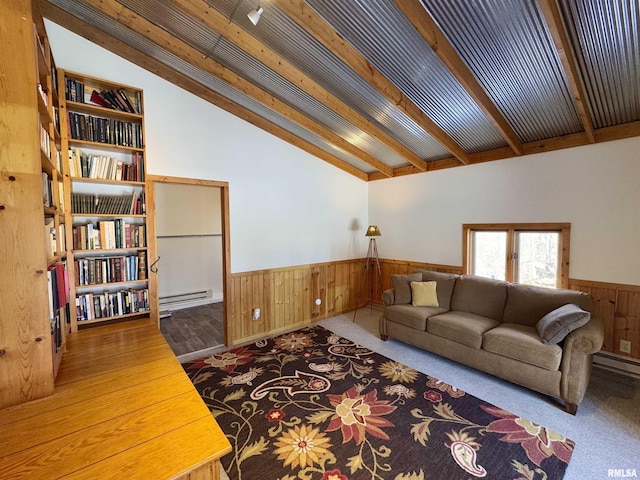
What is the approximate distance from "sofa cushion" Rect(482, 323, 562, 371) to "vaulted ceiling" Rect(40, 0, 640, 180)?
217 centimetres

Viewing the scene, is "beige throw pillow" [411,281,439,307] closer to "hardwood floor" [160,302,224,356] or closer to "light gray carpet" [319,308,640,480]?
"light gray carpet" [319,308,640,480]

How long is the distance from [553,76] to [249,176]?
3.40m

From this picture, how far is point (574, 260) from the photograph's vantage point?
320cm

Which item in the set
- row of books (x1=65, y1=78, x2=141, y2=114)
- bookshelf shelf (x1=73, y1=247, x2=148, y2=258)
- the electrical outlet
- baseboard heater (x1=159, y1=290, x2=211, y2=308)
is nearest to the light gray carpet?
the electrical outlet

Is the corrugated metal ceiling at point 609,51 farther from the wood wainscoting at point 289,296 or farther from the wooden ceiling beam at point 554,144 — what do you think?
the wood wainscoting at point 289,296

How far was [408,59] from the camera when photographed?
92.8 inches

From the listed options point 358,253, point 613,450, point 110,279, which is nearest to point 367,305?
point 358,253

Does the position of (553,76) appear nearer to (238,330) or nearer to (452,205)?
(452,205)

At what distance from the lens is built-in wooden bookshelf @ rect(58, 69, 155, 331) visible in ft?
8.34

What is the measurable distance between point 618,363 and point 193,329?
17.5 feet

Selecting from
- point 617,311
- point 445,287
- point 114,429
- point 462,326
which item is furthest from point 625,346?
point 114,429

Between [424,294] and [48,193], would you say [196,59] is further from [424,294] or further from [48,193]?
[424,294]

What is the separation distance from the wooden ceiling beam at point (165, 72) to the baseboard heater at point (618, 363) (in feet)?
14.4

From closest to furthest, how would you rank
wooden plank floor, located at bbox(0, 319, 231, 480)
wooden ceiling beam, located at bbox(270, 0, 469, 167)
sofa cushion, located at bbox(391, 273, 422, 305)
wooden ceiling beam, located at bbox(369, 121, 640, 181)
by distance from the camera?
1. wooden plank floor, located at bbox(0, 319, 231, 480)
2. wooden ceiling beam, located at bbox(270, 0, 469, 167)
3. wooden ceiling beam, located at bbox(369, 121, 640, 181)
4. sofa cushion, located at bbox(391, 273, 422, 305)
